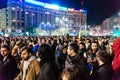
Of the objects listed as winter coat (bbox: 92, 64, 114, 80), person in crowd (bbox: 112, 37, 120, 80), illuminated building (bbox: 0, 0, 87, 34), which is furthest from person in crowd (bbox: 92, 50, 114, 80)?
illuminated building (bbox: 0, 0, 87, 34)

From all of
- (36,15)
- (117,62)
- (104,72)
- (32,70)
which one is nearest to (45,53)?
(32,70)

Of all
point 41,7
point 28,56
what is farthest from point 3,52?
point 41,7

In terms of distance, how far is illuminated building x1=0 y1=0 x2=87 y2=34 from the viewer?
131375 mm

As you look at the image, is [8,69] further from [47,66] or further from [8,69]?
[47,66]

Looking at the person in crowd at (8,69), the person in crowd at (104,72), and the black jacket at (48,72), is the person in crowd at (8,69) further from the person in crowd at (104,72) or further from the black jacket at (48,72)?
the person in crowd at (104,72)

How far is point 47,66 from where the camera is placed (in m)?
5.21

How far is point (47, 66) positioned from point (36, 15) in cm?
14519

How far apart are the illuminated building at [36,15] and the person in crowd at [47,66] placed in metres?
109

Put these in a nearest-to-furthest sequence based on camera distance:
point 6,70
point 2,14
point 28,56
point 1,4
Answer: point 28,56 < point 6,70 < point 1,4 < point 2,14

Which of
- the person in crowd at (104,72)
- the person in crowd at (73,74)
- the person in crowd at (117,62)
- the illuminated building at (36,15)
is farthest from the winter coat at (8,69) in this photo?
the illuminated building at (36,15)

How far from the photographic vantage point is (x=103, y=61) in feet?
18.9

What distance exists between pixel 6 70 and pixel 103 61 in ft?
7.31

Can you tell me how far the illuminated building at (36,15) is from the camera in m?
131

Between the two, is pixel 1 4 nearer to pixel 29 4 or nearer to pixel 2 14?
pixel 2 14
